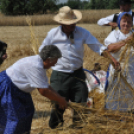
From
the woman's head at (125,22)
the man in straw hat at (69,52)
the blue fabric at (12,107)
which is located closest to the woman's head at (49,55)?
the blue fabric at (12,107)

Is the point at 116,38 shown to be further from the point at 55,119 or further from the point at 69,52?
the point at 55,119

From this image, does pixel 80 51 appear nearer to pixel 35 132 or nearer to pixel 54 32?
pixel 54 32

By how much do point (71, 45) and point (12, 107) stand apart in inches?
38.4

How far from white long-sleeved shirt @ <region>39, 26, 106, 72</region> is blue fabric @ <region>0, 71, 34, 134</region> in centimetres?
67

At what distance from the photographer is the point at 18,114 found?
6.98ft

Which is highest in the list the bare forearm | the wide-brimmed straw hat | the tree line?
the wide-brimmed straw hat

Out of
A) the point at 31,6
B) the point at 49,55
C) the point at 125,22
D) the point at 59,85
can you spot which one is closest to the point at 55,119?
the point at 59,85

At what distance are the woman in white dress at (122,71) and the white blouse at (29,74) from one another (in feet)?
2.84

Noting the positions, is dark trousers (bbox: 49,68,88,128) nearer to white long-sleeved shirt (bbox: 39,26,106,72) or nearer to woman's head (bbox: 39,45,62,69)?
white long-sleeved shirt (bbox: 39,26,106,72)

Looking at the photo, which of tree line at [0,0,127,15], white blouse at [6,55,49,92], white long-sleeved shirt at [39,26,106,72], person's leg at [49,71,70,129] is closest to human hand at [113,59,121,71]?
white long-sleeved shirt at [39,26,106,72]

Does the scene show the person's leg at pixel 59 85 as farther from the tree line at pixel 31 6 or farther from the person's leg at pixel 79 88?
the tree line at pixel 31 6

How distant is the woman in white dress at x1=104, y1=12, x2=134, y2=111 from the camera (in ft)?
8.34

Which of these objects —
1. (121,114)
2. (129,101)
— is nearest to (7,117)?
(121,114)

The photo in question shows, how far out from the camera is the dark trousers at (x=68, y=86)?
2.71m
